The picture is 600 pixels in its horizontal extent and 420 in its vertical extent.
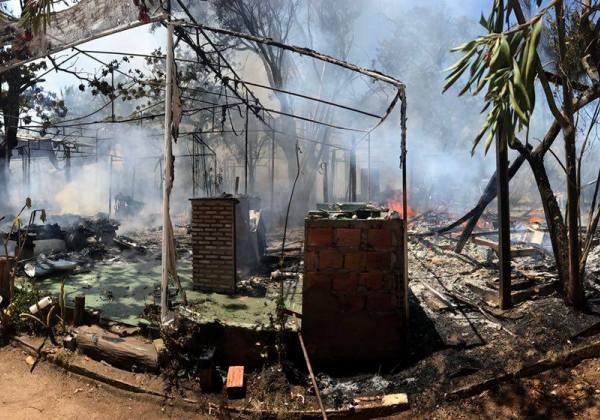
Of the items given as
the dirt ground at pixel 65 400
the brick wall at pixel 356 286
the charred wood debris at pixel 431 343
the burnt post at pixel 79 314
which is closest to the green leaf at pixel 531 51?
the brick wall at pixel 356 286

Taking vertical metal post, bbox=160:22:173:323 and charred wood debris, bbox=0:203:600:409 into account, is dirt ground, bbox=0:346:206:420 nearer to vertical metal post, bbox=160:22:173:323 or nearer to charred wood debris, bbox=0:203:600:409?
charred wood debris, bbox=0:203:600:409

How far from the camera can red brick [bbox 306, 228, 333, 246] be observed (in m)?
4.23

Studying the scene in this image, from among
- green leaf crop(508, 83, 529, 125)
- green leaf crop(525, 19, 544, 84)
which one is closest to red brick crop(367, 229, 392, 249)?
green leaf crop(508, 83, 529, 125)

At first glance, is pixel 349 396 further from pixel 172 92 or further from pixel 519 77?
pixel 172 92

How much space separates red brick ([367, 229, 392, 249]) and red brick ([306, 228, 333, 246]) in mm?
418

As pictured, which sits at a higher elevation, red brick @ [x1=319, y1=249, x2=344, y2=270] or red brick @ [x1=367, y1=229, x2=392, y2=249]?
red brick @ [x1=367, y1=229, x2=392, y2=249]

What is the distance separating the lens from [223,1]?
20281 millimetres

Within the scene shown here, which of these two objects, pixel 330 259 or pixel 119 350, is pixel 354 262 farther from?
pixel 119 350

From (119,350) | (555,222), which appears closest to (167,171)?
(119,350)

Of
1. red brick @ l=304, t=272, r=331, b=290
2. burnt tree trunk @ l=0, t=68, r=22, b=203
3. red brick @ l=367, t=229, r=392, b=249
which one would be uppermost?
burnt tree trunk @ l=0, t=68, r=22, b=203

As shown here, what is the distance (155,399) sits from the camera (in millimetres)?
4090

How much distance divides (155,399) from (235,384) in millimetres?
855

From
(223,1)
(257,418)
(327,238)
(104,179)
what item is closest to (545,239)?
(327,238)

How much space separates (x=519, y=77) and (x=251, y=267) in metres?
6.62
